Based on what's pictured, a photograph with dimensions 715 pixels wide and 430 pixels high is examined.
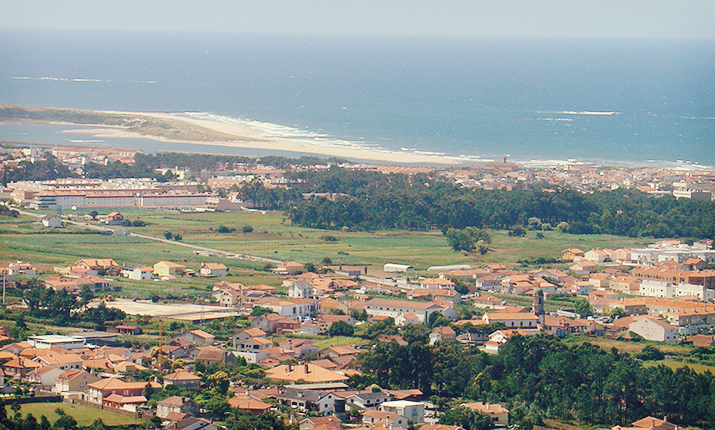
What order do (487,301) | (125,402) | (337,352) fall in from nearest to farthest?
(125,402), (337,352), (487,301)

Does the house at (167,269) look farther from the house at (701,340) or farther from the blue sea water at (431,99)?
the blue sea water at (431,99)

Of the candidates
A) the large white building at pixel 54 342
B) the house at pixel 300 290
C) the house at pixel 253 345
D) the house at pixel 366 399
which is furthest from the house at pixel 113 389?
the house at pixel 300 290

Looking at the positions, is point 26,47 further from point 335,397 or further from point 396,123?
point 335,397

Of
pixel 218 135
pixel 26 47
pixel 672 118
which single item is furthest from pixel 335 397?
pixel 26 47

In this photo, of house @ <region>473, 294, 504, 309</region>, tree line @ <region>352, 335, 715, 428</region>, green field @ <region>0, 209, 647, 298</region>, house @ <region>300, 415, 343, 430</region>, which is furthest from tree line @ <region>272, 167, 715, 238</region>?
house @ <region>300, 415, 343, 430</region>

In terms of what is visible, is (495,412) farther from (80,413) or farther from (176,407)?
(80,413)

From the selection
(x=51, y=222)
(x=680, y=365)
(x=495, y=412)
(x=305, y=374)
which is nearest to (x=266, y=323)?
(x=305, y=374)

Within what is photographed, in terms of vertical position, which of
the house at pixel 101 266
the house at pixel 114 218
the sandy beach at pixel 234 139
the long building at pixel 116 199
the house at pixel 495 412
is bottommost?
the house at pixel 495 412
